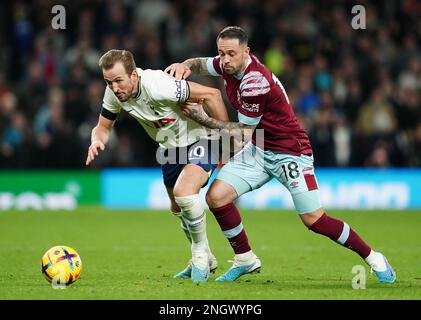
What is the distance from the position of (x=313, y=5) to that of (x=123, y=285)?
43.9 ft

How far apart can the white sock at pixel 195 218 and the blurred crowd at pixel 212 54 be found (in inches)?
320

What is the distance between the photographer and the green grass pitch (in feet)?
24.8

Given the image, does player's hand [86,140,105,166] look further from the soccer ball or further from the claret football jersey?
the claret football jersey

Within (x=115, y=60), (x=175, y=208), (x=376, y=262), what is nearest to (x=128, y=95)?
(x=115, y=60)

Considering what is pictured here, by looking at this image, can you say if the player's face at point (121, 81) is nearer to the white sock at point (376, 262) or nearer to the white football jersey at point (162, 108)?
the white football jersey at point (162, 108)

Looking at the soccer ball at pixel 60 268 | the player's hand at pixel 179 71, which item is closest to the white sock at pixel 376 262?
the player's hand at pixel 179 71

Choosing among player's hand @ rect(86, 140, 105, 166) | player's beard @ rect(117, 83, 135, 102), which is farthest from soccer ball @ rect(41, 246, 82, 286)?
player's beard @ rect(117, 83, 135, 102)

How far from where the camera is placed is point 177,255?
430 inches

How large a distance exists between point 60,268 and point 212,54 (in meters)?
11.1

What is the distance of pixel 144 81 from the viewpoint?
27.5ft

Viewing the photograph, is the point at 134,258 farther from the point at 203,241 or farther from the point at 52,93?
the point at 52,93

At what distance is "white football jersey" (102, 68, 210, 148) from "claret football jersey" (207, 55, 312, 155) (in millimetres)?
481

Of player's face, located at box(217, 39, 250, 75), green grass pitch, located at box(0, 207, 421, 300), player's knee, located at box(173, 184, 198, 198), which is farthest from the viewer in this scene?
player's knee, located at box(173, 184, 198, 198)

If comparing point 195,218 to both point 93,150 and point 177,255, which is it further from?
point 177,255
